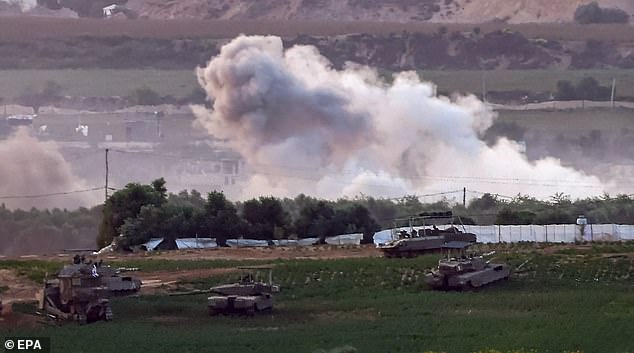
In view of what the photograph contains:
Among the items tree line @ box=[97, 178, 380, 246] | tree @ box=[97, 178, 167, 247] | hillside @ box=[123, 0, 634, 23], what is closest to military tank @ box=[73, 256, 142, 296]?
tree line @ box=[97, 178, 380, 246]

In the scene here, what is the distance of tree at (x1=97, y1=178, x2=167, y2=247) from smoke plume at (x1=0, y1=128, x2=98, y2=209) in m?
16.6

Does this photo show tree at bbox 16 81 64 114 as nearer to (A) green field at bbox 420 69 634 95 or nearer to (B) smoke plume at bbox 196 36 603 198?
(B) smoke plume at bbox 196 36 603 198

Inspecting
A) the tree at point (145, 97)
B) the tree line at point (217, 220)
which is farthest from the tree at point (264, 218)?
the tree at point (145, 97)

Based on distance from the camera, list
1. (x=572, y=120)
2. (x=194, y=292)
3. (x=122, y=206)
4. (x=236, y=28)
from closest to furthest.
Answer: (x=194, y=292) → (x=122, y=206) → (x=572, y=120) → (x=236, y=28)

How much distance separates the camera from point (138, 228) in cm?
7794

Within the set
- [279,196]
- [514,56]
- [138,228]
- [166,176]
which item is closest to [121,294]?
[138,228]

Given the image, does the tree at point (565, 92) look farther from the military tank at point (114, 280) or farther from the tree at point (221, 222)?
the military tank at point (114, 280)

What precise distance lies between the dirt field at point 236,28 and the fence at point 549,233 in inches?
2120

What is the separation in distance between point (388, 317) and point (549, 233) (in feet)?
90.8

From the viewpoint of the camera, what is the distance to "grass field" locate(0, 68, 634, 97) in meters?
133

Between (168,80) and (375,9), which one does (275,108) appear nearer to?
(168,80)

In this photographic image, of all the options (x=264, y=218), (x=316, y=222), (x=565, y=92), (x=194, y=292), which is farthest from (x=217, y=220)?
(x=565, y=92)

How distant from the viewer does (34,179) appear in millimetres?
100750

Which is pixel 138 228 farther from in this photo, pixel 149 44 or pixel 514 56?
pixel 514 56
